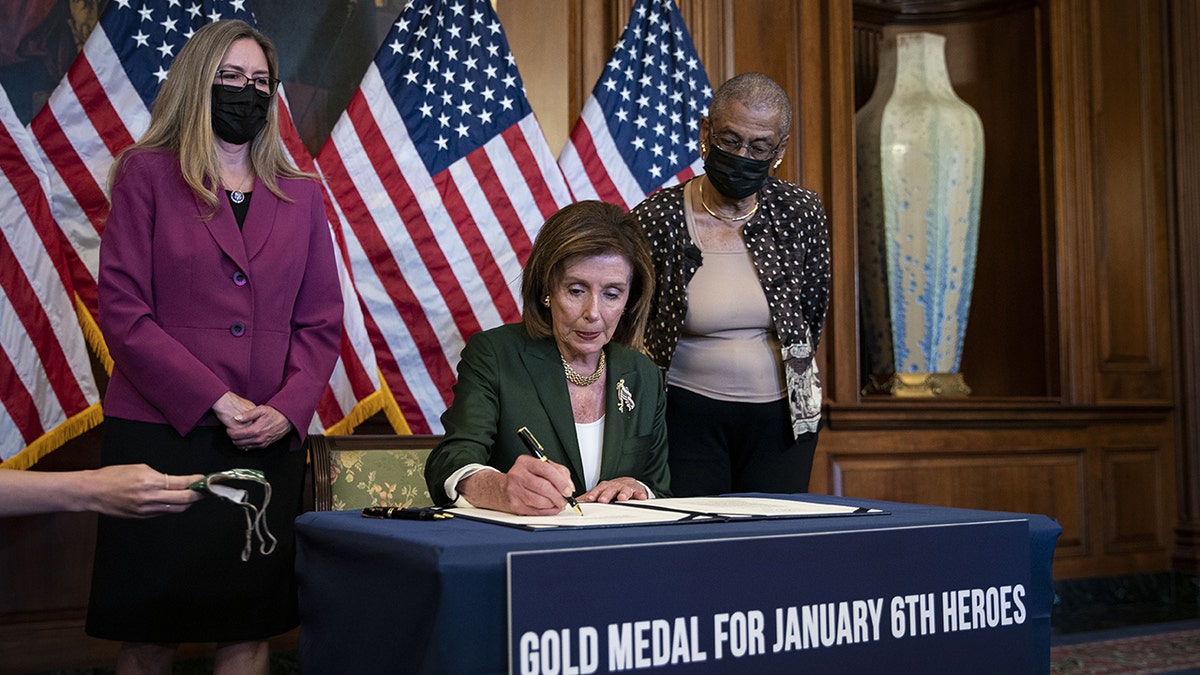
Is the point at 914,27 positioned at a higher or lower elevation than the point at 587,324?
higher

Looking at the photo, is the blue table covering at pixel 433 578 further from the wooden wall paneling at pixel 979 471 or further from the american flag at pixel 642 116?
the wooden wall paneling at pixel 979 471

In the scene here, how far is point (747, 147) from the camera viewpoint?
8.60 ft

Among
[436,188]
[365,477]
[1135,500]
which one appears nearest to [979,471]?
[1135,500]

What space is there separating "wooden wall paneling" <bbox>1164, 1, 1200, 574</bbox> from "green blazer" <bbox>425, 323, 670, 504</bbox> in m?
4.16

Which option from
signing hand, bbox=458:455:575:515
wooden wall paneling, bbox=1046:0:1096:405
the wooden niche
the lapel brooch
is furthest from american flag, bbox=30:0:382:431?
wooden wall paneling, bbox=1046:0:1096:405

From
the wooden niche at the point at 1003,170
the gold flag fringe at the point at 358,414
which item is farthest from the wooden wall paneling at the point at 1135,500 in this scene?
the gold flag fringe at the point at 358,414

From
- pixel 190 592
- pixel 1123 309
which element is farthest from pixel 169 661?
pixel 1123 309

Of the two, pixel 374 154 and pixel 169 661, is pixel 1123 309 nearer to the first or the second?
pixel 374 154

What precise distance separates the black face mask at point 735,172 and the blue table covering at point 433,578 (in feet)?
3.64

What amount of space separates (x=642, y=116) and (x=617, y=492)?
2343 millimetres

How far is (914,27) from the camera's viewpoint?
560cm

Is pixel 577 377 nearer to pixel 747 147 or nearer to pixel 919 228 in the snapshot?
pixel 747 147

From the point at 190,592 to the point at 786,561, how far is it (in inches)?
59.3

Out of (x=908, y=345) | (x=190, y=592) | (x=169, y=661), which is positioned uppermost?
(x=908, y=345)
